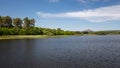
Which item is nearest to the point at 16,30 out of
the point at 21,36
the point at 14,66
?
the point at 21,36

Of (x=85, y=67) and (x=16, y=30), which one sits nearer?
(x=85, y=67)

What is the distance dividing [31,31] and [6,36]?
36142 mm

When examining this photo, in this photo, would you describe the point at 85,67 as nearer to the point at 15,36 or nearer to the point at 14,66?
the point at 14,66

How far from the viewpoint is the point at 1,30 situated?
16475 centimetres

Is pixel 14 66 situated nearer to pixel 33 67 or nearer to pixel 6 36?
pixel 33 67

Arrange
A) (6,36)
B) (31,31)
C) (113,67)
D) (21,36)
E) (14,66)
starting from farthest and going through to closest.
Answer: (31,31), (21,36), (6,36), (14,66), (113,67)

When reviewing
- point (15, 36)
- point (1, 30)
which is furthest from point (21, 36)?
point (1, 30)

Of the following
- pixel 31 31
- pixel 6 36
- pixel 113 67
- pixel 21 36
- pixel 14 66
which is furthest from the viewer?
pixel 31 31

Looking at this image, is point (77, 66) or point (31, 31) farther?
point (31, 31)

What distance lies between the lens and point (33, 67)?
115ft

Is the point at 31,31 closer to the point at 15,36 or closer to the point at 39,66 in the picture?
the point at 15,36

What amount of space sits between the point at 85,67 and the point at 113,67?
4697mm

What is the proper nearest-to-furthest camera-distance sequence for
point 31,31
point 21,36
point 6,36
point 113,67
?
point 113,67, point 6,36, point 21,36, point 31,31

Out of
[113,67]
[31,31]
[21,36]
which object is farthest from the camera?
[31,31]
